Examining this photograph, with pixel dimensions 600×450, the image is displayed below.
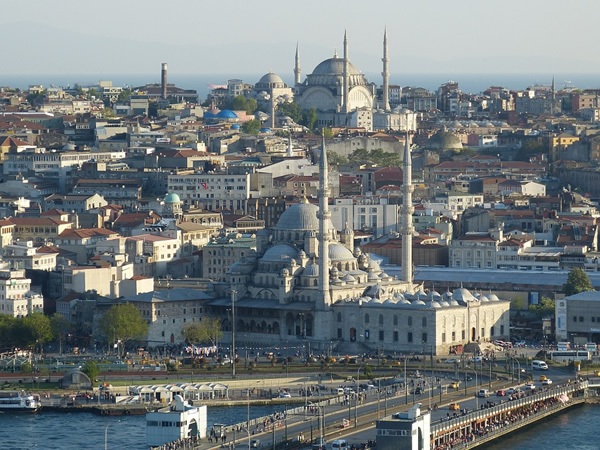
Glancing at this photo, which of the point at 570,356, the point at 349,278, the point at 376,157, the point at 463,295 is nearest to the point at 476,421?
the point at 570,356

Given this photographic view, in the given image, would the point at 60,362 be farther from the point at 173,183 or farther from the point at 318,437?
the point at 173,183

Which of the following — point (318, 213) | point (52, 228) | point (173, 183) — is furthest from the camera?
point (173, 183)

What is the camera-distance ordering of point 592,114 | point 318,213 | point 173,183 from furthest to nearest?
point 592,114 < point 173,183 < point 318,213

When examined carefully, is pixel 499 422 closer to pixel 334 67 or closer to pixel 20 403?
pixel 20 403

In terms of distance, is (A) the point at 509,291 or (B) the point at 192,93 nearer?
(A) the point at 509,291

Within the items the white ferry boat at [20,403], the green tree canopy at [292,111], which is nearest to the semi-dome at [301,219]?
the white ferry boat at [20,403]

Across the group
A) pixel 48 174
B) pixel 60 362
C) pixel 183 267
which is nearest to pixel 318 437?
pixel 60 362

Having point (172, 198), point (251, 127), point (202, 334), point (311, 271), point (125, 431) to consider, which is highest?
point (251, 127)

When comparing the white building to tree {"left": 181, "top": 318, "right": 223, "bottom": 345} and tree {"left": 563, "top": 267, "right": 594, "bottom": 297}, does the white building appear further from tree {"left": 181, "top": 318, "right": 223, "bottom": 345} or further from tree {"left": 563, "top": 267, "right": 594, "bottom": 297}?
tree {"left": 563, "top": 267, "right": 594, "bottom": 297}
